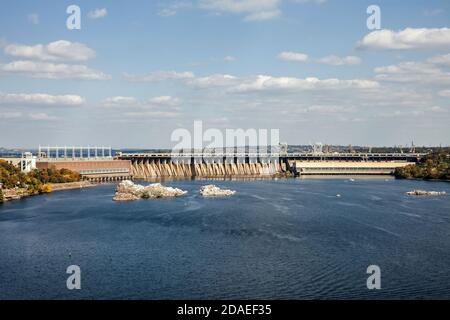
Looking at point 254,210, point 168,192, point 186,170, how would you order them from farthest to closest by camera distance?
point 186,170
point 168,192
point 254,210

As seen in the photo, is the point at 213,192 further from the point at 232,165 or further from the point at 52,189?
the point at 232,165

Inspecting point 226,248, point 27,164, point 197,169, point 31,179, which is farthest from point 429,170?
point 226,248

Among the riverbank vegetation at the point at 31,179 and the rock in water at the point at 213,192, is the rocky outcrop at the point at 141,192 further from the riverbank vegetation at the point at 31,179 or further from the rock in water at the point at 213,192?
the riverbank vegetation at the point at 31,179

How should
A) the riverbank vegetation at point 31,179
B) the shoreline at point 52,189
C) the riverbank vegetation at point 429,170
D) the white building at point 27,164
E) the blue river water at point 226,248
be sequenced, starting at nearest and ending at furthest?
the blue river water at point 226,248
the shoreline at point 52,189
the riverbank vegetation at point 31,179
the white building at point 27,164
the riverbank vegetation at point 429,170

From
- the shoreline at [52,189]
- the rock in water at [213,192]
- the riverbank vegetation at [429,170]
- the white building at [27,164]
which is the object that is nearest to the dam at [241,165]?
the riverbank vegetation at [429,170]

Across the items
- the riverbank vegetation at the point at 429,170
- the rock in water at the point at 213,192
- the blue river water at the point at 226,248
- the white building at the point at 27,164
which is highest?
the white building at the point at 27,164
